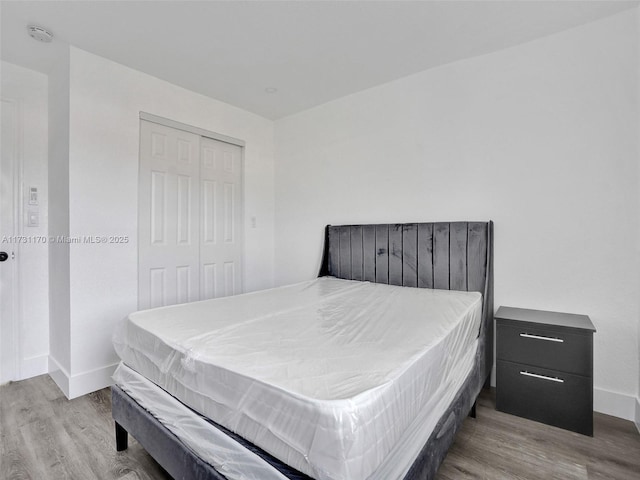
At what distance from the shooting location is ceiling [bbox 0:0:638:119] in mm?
1950

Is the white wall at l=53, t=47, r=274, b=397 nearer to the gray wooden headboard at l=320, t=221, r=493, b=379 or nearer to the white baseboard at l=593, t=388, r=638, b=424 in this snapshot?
the gray wooden headboard at l=320, t=221, r=493, b=379

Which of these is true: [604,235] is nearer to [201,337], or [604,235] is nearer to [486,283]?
[486,283]

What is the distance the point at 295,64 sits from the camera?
2617mm

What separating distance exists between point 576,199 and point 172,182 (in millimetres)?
3221

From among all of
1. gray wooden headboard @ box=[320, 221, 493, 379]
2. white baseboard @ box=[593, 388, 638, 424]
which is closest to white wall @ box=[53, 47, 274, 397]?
gray wooden headboard @ box=[320, 221, 493, 379]

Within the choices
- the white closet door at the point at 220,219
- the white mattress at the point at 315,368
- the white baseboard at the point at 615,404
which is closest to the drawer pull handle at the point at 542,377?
the white mattress at the point at 315,368

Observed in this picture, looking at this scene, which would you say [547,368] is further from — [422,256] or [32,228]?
[32,228]

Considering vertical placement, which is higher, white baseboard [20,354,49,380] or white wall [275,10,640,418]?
white wall [275,10,640,418]

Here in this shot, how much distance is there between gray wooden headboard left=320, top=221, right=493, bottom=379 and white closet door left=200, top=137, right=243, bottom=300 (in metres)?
1.11

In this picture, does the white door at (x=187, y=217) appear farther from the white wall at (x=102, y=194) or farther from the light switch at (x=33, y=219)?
the light switch at (x=33, y=219)

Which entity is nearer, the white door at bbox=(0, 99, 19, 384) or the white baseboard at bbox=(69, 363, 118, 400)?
the white baseboard at bbox=(69, 363, 118, 400)

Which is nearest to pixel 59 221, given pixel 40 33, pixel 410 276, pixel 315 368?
pixel 40 33

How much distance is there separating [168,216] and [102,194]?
0.57m

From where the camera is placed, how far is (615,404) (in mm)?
2010
